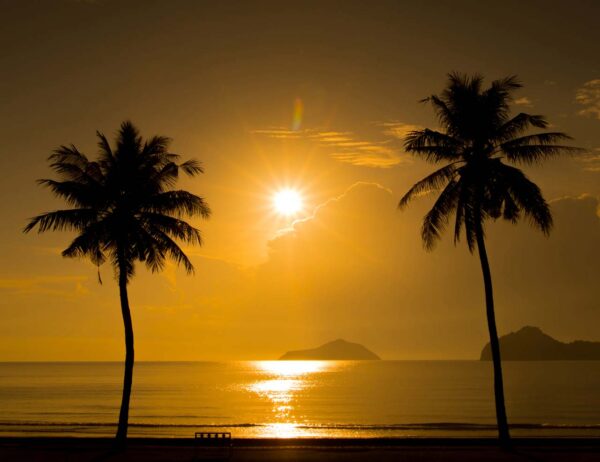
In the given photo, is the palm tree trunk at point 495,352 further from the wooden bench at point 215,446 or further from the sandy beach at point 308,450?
the wooden bench at point 215,446

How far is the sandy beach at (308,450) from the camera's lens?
76.6ft

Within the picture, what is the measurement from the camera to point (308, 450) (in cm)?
2545

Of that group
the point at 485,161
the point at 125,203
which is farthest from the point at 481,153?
the point at 125,203

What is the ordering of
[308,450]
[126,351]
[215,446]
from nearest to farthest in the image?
1. [215,446]
2. [308,450]
3. [126,351]

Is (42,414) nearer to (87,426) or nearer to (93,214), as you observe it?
(87,426)

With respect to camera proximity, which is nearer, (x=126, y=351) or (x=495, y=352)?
(x=495, y=352)

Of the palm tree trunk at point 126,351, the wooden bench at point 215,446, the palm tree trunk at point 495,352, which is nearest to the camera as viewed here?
the wooden bench at point 215,446

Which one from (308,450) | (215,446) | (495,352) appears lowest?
(308,450)

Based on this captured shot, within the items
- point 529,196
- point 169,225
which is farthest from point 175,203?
point 529,196

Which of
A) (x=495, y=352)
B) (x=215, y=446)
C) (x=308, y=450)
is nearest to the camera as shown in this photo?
(x=215, y=446)

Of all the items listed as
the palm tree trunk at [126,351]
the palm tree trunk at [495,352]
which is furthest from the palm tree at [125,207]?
the palm tree trunk at [495,352]

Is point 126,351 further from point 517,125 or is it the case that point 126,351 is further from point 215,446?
point 517,125

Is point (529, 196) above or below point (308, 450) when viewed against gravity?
above

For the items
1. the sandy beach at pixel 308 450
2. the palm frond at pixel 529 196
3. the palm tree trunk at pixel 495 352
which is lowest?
the sandy beach at pixel 308 450
